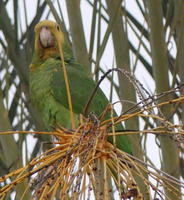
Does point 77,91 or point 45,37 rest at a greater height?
point 45,37

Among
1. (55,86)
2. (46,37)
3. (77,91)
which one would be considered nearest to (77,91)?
(77,91)

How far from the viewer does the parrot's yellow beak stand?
260 cm

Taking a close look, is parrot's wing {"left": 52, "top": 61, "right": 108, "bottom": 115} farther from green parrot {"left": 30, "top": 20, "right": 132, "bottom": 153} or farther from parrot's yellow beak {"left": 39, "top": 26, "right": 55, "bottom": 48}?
parrot's yellow beak {"left": 39, "top": 26, "right": 55, "bottom": 48}

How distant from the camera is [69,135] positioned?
1.01m

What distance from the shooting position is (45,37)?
8.55 feet

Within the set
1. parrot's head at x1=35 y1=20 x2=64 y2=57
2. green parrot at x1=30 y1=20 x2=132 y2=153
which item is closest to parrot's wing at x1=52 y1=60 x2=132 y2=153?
green parrot at x1=30 y1=20 x2=132 y2=153

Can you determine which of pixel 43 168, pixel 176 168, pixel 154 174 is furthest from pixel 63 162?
pixel 176 168

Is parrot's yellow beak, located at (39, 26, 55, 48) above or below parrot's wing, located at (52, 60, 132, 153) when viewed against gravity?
above

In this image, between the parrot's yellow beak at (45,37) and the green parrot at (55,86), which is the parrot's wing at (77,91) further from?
the parrot's yellow beak at (45,37)

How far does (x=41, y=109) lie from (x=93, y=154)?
1.49 m

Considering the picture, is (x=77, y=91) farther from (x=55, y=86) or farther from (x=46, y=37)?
(x=46, y=37)

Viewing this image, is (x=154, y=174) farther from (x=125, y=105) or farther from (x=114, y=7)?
(x=114, y=7)

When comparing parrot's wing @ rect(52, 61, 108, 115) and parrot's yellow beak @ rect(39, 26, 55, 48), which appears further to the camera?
parrot's yellow beak @ rect(39, 26, 55, 48)

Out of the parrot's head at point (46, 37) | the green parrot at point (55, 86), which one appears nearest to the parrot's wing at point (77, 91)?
the green parrot at point (55, 86)
